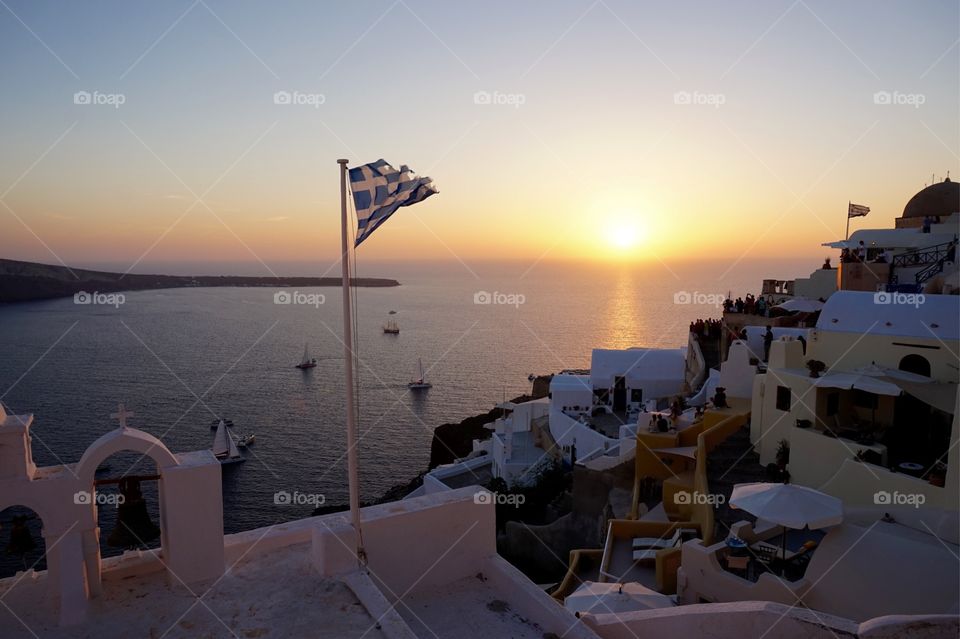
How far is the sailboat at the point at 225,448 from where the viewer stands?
116 ft

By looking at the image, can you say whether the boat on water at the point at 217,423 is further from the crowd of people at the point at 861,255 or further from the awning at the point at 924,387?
the awning at the point at 924,387

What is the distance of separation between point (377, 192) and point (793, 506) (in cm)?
625

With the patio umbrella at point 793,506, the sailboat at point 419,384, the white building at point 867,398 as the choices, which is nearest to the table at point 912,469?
the white building at point 867,398

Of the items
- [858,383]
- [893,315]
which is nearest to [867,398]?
[893,315]

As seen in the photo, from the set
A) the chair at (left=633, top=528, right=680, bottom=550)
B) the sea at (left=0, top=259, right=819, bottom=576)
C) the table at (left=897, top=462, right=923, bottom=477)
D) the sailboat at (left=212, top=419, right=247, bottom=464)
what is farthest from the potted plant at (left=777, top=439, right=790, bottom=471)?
the sailboat at (left=212, top=419, right=247, bottom=464)

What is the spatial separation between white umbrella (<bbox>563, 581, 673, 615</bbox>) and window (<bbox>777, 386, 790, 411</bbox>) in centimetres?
583

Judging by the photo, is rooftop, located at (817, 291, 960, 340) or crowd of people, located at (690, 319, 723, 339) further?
crowd of people, located at (690, 319, 723, 339)

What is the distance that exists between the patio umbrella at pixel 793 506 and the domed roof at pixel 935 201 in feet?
69.1

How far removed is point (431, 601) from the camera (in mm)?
5789

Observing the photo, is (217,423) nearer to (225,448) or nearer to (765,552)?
(225,448)

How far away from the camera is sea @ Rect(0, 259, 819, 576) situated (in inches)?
1368

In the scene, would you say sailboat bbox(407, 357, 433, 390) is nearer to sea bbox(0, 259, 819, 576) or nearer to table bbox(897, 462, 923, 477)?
sea bbox(0, 259, 819, 576)

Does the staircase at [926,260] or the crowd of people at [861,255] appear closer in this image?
the staircase at [926,260]

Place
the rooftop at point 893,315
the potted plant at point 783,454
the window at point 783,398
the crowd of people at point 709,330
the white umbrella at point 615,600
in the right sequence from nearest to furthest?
the white umbrella at point 615,600 → the rooftop at point 893,315 → the potted plant at point 783,454 → the window at point 783,398 → the crowd of people at point 709,330
